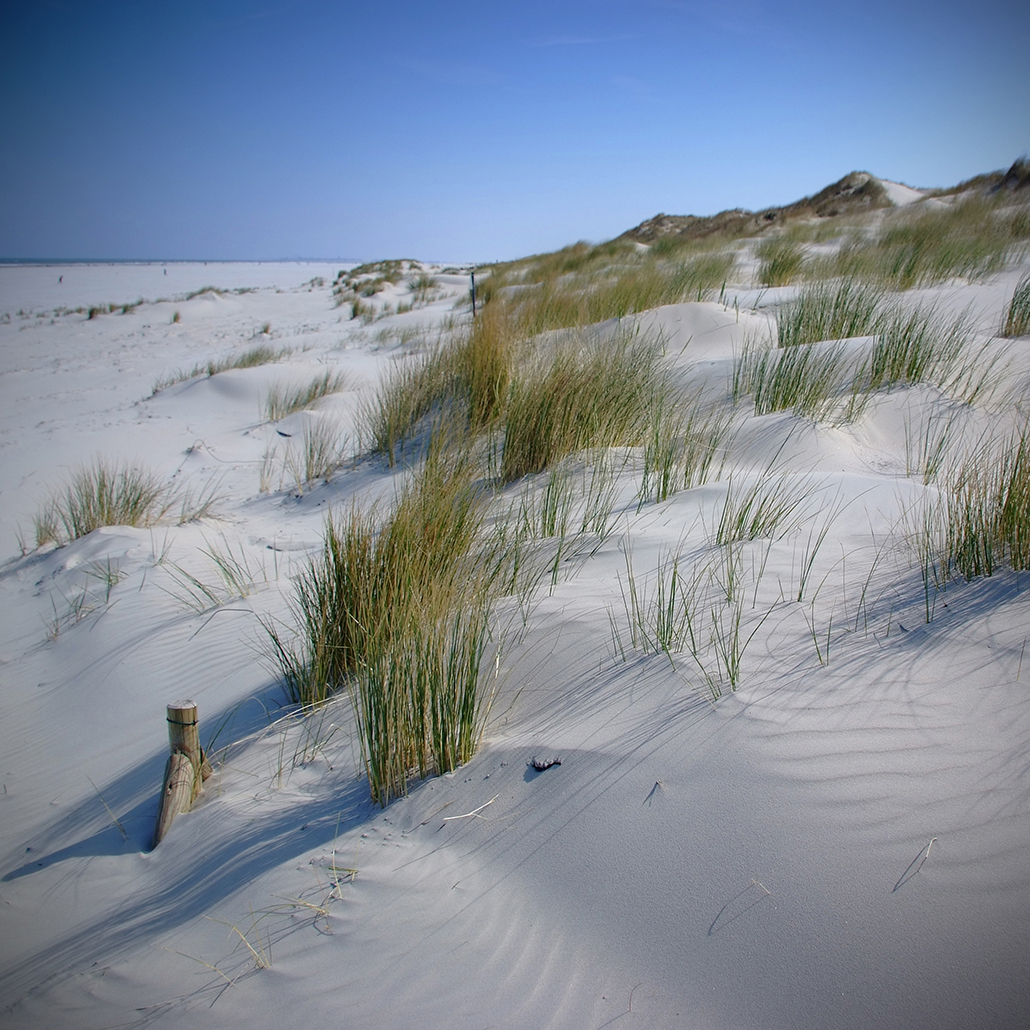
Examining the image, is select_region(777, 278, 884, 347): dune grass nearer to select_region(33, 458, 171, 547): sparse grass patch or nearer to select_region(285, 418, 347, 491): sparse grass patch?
select_region(285, 418, 347, 491): sparse grass patch

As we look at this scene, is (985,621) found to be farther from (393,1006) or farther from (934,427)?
(934,427)

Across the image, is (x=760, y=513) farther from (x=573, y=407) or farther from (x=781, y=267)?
(x=781, y=267)

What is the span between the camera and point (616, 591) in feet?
7.48

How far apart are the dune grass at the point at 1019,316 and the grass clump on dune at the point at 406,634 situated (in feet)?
18.2

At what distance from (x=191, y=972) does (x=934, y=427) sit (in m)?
4.46

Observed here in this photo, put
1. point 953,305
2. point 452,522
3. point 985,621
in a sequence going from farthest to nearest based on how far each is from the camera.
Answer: point 953,305
point 452,522
point 985,621

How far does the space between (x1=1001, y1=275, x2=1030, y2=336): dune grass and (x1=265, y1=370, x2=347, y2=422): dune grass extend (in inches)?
274

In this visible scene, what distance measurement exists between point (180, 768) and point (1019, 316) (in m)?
7.13

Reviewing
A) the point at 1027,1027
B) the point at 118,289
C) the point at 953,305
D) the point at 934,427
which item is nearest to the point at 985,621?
the point at 1027,1027

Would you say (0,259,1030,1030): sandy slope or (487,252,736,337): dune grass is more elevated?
(487,252,736,337): dune grass

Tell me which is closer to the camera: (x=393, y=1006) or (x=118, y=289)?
(x=393, y=1006)

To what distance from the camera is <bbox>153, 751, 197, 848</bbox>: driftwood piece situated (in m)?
1.78

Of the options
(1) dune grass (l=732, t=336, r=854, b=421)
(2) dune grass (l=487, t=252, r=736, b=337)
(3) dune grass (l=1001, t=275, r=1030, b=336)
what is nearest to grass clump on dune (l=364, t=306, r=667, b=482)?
(1) dune grass (l=732, t=336, r=854, b=421)

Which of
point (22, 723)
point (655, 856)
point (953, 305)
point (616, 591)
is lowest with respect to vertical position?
point (22, 723)
